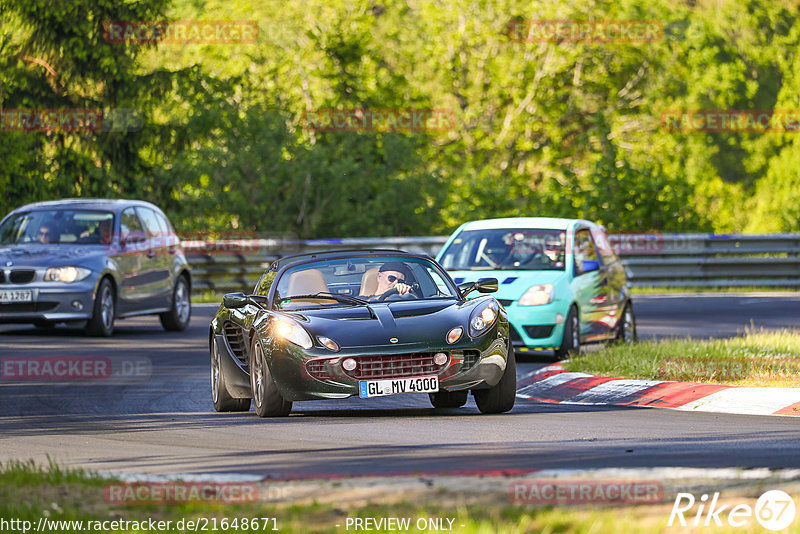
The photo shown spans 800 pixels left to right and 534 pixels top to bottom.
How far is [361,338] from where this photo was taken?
36.4 feet

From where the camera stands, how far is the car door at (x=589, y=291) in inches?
672

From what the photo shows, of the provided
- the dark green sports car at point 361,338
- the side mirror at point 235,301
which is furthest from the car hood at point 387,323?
the side mirror at point 235,301

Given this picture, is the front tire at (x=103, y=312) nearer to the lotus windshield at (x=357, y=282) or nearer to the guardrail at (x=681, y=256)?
the lotus windshield at (x=357, y=282)

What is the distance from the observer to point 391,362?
1109 cm

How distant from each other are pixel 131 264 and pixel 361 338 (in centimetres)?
1004

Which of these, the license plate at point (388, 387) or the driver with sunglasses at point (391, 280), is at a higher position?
the driver with sunglasses at point (391, 280)

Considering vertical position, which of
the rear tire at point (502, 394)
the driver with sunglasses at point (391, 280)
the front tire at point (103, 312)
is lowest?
the front tire at point (103, 312)

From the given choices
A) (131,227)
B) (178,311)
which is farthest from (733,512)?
(178,311)

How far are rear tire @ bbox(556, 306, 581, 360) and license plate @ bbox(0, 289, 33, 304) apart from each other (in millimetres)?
6931

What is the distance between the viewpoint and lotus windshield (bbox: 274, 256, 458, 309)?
12.0 metres

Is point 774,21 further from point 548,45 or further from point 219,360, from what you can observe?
point 219,360

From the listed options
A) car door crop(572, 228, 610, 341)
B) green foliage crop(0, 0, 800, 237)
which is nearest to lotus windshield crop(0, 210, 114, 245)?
car door crop(572, 228, 610, 341)

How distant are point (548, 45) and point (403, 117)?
20.2 ft

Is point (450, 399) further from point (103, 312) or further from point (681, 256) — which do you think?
point (681, 256)
